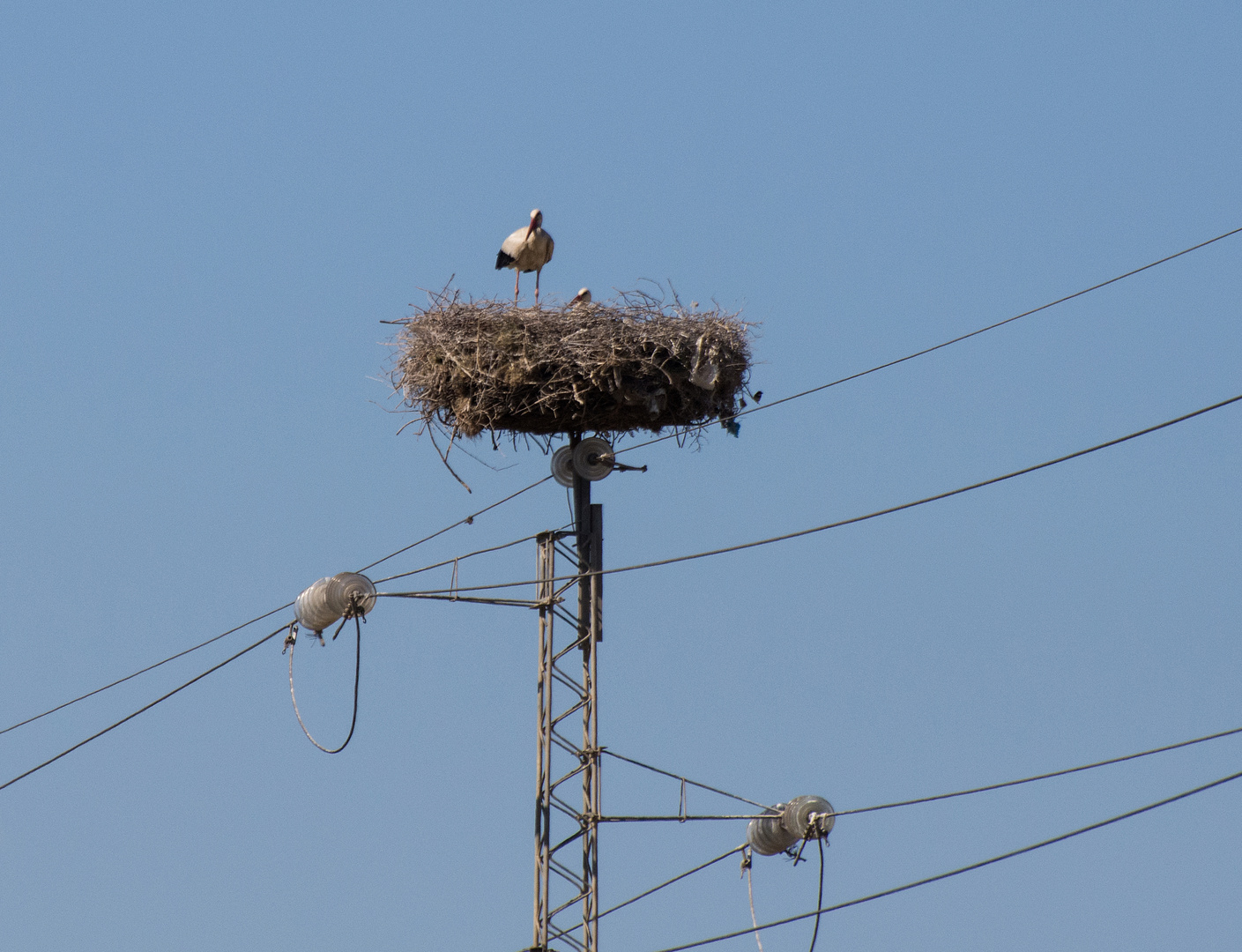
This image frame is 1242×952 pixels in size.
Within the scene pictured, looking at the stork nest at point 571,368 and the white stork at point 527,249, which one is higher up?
the white stork at point 527,249

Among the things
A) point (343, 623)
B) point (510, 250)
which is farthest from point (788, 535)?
point (510, 250)

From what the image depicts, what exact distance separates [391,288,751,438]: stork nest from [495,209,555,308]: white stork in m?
3.73

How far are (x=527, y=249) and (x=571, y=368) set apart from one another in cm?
467

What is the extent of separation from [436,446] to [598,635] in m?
1.87

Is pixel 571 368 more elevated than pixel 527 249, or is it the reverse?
pixel 527 249

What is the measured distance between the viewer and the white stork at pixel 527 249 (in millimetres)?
19375

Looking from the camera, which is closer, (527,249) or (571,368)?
(571,368)

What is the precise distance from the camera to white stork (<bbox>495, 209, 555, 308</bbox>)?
63.6 feet

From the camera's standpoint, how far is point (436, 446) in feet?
50.5

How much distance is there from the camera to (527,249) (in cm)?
1939

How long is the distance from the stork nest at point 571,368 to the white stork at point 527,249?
3727 millimetres

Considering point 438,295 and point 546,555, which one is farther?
point 438,295

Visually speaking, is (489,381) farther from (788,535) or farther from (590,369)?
(788,535)

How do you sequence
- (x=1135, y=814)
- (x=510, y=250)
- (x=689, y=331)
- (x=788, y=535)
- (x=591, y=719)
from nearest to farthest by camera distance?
(x=1135, y=814) → (x=788, y=535) → (x=591, y=719) → (x=689, y=331) → (x=510, y=250)
